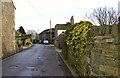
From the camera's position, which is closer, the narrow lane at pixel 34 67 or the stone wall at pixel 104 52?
the stone wall at pixel 104 52

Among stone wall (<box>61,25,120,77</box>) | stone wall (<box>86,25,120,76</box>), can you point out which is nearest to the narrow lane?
stone wall (<box>61,25,120,77</box>)

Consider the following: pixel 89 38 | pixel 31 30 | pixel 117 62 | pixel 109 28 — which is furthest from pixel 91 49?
pixel 31 30

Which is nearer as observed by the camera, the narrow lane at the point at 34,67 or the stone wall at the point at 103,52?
the stone wall at the point at 103,52

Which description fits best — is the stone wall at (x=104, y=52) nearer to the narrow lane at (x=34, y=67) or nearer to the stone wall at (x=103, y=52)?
the stone wall at (x=103, y=52)

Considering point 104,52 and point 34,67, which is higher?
point 104,52

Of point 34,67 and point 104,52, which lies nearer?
point 104,52

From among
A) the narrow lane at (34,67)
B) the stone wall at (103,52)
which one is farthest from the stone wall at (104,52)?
the narrow lane at (34,67)

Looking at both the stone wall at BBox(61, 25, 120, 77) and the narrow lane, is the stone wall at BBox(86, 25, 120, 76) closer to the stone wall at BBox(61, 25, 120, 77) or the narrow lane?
the stone wall at BBox(61, 25, 120, 77)

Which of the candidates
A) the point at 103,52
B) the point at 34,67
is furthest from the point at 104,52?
the point at 34,67

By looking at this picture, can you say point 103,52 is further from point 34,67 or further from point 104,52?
point 34,67

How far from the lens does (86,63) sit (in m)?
8.60

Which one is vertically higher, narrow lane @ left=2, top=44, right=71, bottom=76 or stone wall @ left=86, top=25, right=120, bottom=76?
stone wall @ left=86, top=25, right=120, bottom=76

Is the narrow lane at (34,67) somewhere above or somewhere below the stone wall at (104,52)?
below

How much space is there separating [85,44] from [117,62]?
A: 3306 mm
